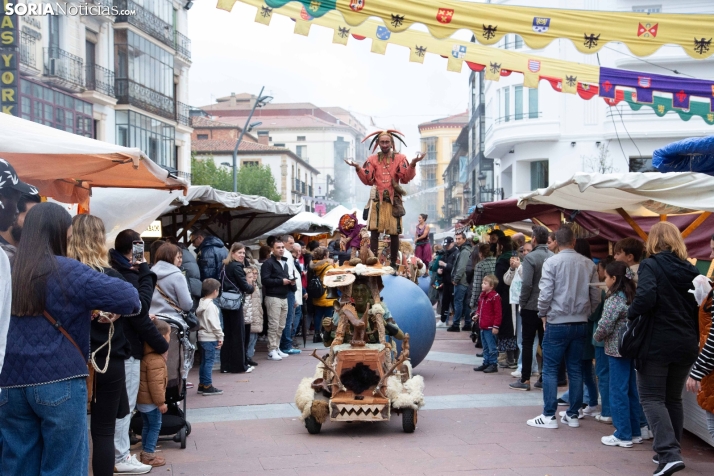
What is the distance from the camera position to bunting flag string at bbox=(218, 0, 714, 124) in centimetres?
801

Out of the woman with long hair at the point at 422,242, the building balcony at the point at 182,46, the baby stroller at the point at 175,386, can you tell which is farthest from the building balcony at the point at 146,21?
the baby stroller at the point at 175,386

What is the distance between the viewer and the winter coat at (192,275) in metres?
10.4

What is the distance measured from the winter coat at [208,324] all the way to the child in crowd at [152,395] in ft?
9.80

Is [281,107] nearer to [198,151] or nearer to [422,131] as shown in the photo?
[422,131]

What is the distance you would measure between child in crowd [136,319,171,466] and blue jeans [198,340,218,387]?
10.0 ft

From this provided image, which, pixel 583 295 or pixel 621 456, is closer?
pixel 621 456

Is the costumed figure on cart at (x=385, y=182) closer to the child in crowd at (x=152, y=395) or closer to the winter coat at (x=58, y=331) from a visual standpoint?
the child in crowd at (x=152, y=395)

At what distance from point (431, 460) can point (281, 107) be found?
106 m

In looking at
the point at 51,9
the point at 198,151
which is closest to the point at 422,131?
the point at 198,151

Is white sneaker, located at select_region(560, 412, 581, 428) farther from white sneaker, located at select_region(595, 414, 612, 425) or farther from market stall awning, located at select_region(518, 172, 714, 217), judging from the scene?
market stall awning, located at select_region(518, 172, 714, 217)

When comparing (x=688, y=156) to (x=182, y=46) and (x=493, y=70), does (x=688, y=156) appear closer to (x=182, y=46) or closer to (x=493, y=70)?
(x=493, y=70)

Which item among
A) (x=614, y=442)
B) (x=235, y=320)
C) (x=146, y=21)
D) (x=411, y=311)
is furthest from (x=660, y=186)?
(x=146, y=21)

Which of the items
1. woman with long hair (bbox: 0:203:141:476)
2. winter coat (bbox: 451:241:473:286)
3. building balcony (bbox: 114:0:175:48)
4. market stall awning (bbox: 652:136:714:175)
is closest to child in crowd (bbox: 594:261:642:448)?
market stall awning (bbox: 652:136:714:175)

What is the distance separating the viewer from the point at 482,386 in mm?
10141
